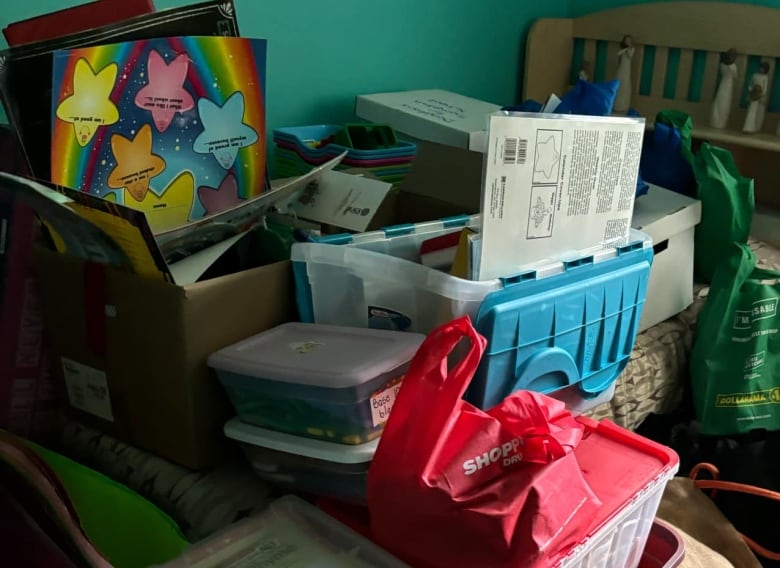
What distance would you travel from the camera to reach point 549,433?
2.24ft

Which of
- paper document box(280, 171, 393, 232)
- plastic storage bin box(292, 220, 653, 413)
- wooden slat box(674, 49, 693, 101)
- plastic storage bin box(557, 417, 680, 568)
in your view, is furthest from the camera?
wooden slat box(674, 49, 693, 101)

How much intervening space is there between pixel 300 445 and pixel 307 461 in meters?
0.02

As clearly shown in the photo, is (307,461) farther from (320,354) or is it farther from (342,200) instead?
(342,200)

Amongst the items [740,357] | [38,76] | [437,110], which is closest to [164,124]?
[38,76]

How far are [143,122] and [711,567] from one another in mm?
851

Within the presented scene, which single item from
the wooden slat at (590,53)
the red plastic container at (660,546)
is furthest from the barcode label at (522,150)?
the wooden slat at (590,53)

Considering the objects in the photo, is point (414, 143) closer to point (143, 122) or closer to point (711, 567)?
point (143, 122)

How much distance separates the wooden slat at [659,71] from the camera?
198 cm

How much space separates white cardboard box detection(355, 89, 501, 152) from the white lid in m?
0.72

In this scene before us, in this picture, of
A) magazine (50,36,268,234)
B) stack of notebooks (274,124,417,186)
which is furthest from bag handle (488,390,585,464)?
stack of notebooks (274,124,417,186)

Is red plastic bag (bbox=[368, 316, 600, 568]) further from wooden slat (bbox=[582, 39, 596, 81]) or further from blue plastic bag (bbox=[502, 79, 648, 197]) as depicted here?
wooden slat (bbox=[582, 39, 596, 81])

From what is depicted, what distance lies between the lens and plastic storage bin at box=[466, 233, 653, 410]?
2.87ft

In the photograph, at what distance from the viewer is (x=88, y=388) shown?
971 mm

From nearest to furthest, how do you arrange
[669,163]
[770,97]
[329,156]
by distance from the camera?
[329,156], [669,163], [770,97]
